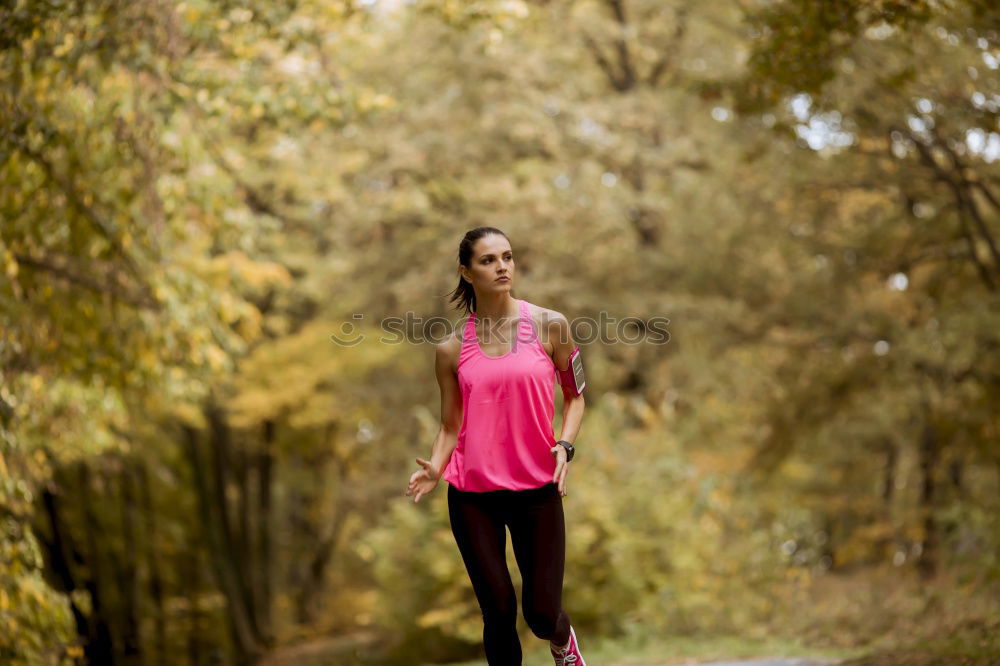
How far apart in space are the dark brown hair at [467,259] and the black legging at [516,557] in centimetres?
87

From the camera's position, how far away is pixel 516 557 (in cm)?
485

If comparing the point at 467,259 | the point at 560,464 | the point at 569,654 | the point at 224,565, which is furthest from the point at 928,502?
the point at 467,259

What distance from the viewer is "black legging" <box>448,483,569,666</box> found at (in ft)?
15.7

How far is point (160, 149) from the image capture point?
9211 mm

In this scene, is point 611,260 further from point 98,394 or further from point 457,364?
point 457,364

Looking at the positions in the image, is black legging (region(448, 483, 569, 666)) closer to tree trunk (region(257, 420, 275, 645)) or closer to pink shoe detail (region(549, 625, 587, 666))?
pink shoe detail (region(549, 625, 587, 666))

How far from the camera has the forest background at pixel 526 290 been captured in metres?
8.69

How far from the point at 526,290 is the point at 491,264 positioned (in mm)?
13741

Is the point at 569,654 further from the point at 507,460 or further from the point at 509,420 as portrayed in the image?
the point at 509,420

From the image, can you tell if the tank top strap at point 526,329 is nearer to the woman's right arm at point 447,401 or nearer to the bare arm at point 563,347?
the bare arm at point 563,347

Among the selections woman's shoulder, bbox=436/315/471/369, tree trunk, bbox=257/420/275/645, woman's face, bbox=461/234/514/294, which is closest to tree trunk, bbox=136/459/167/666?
tree trunk, bbox=257/420/275/645

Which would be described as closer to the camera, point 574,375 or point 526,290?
point 574,375

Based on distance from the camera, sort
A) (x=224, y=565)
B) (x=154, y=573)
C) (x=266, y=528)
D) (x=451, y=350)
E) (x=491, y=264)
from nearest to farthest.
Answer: (x=491, y=264) → (x=451, y=350) → (x=224, y=565) → (x=154, y=573) → (x=266, y=528)

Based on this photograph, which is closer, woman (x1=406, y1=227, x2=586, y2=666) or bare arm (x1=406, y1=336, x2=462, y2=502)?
woman (x1=406, y1=227, x2=586, y2=666)
